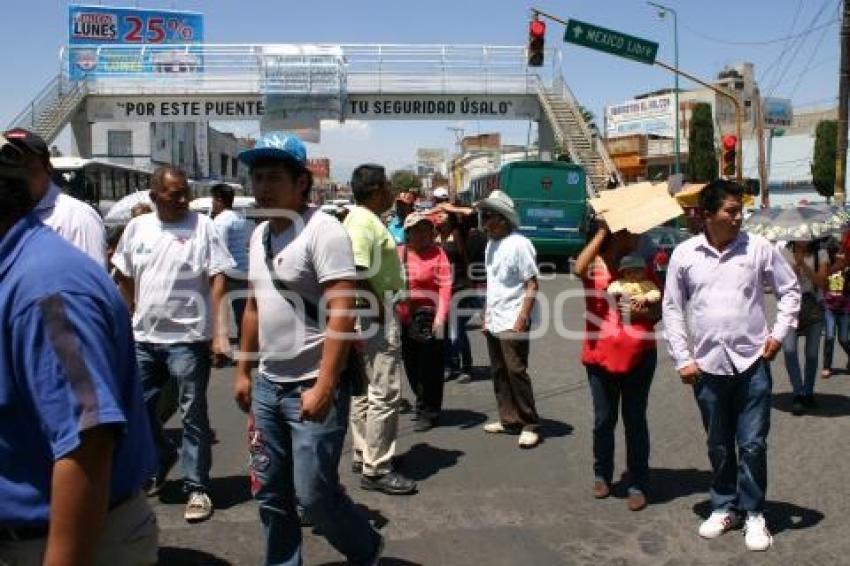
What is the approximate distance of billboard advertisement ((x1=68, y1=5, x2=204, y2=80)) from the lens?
3244 centimetres

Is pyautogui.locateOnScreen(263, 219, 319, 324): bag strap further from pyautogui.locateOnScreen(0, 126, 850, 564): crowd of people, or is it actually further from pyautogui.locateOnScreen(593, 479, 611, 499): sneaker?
pyautogui.locateOnScreen(593, 479, 611, 499): sneaker

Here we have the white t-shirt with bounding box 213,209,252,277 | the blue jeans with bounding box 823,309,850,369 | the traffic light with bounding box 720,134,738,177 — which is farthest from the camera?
the traffic light with bounding box 720,134,738,177

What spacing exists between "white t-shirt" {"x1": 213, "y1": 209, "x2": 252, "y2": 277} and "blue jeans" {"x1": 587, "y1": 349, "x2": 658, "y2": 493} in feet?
16.1

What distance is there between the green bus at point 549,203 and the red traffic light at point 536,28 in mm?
4263

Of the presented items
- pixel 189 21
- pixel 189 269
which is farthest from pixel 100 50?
pixel 189 269

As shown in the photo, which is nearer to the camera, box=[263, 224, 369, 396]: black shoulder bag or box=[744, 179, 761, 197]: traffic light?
box=[263, 224, 369, 396]: black shoulder bag

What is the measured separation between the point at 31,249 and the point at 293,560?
82.1 inches

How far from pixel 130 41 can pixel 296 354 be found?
53431 mm

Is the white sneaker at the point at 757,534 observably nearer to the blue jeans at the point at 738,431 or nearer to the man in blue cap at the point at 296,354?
the blue jeans at the point at 738,431

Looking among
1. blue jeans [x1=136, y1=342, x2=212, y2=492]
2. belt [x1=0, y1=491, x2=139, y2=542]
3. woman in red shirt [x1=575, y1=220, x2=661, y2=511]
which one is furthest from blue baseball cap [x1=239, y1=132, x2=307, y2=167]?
woman in red shirt [x1=575, y1=220, x2=661, y2=511]

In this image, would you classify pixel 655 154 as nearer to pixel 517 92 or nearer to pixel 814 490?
pixel 517 92

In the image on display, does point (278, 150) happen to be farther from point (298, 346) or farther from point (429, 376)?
point (429, 376)

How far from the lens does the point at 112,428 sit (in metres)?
1.74

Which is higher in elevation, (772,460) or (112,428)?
(112,428)
